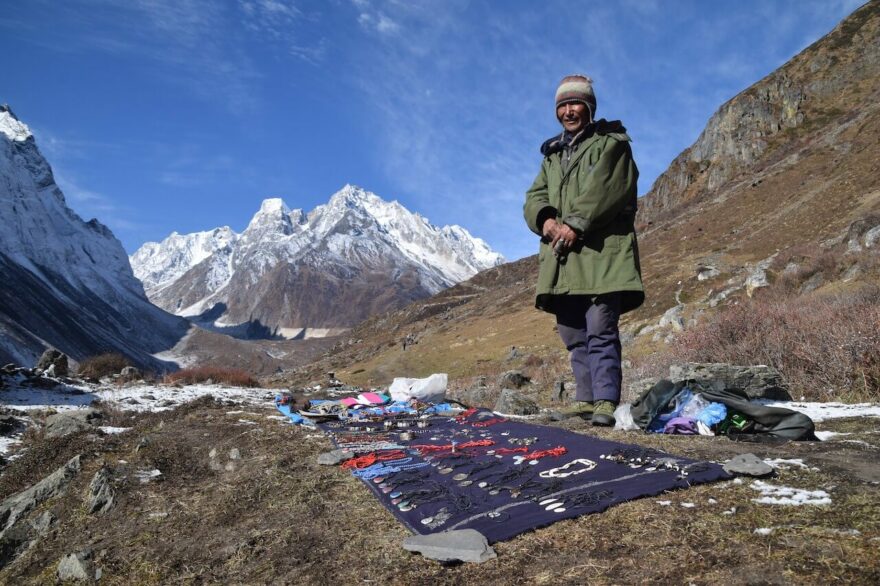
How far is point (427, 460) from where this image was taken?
143 inches

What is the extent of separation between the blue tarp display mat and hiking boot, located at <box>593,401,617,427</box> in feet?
3.04

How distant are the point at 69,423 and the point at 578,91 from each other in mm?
7379

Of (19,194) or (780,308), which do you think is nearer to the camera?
(780,308)

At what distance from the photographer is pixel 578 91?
4.74 m

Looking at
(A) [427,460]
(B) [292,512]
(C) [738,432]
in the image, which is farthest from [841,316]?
(B) [292,512]

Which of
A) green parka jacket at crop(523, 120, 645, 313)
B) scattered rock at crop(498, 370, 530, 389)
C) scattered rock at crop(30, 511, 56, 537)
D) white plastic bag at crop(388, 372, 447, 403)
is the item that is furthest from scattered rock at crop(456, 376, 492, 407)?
scattered rock at crop(30, 511, 56, 537)

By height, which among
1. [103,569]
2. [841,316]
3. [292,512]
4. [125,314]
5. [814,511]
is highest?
[125,314]

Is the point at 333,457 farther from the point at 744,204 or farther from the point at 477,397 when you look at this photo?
the point at 744,204

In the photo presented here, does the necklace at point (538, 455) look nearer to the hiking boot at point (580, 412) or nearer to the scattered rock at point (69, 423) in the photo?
the hiking boot at point (580, 412)

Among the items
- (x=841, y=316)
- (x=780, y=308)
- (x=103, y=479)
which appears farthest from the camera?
(x=780, y=308)

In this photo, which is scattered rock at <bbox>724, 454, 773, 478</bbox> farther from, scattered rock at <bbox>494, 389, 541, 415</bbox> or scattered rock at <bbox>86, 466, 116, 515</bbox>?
scattered rock at <bbox>494, 389, 541, 415</bbox>

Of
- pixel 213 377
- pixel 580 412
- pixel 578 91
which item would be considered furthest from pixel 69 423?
pixel 213 377

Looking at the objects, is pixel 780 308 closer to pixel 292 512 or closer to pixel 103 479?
pixel 292 512

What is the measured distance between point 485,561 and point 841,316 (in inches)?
266
